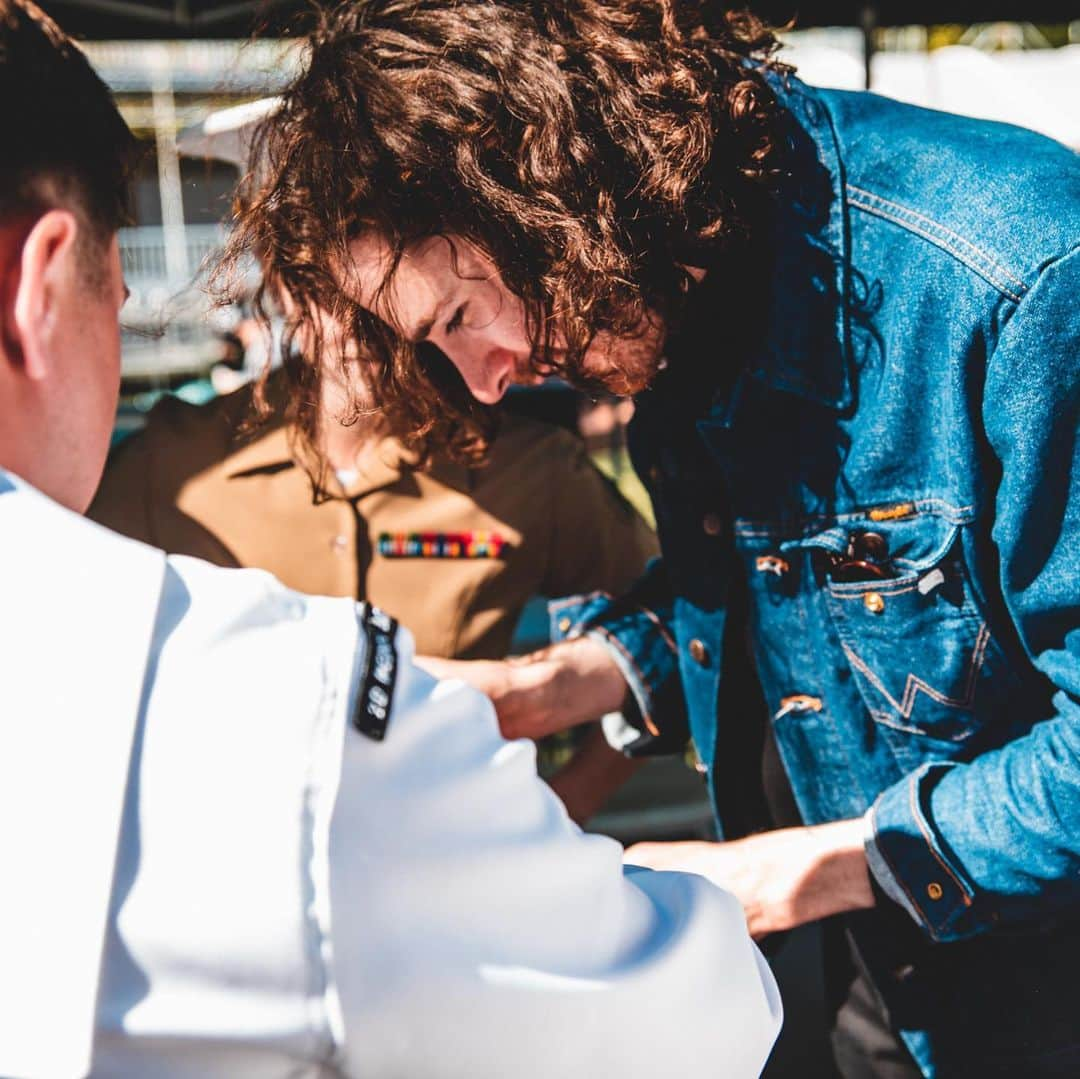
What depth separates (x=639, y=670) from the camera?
72.1 inches

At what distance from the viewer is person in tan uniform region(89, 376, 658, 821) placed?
80.0 inches

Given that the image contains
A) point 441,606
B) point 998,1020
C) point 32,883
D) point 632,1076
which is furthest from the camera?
point 441,606

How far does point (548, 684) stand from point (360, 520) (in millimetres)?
494

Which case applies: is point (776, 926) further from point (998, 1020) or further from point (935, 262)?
point (935, 262)

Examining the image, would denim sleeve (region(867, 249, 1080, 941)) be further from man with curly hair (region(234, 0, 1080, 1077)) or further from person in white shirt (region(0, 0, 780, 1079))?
person in white shirt (region(0, 0, 780, 1079))

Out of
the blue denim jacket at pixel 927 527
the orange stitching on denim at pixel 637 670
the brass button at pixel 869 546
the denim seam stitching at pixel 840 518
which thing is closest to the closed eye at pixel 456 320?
the blue denim jacket at pixel 927 527

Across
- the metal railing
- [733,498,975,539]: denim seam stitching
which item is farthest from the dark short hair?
the metal railing

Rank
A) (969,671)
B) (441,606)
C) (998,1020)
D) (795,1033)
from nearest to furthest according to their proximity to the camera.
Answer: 1. (969,671)
2. (998,1020)
3. (441,606)
4. (795,1033)

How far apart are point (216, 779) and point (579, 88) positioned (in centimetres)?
96

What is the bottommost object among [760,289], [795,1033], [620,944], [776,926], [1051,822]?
[795,1033]

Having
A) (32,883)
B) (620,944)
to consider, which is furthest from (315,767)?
(620,944)

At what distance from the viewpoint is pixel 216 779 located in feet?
2.06

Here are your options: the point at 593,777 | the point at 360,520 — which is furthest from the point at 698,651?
the point at 360,520

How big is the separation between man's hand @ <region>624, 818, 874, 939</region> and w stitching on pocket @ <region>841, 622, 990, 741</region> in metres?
0.16
